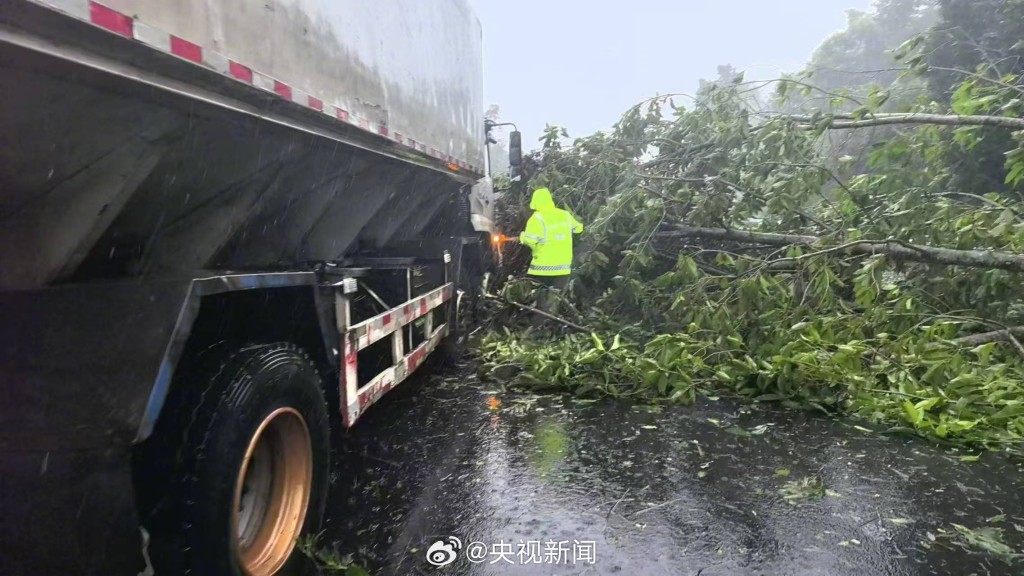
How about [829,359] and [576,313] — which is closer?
[829,359]

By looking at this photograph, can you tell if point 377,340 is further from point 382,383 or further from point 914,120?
point 914,120

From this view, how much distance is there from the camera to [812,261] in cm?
552

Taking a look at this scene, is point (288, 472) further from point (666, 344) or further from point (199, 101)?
point (666, 344)

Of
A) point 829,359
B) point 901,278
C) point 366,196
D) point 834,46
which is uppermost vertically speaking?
point 834,46

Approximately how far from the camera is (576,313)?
713 cm

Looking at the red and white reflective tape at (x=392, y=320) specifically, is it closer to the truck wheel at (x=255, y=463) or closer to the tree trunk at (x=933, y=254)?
the truck wheel at (x=255, y=463)

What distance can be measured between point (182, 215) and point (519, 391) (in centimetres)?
337

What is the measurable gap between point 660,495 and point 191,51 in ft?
10.1

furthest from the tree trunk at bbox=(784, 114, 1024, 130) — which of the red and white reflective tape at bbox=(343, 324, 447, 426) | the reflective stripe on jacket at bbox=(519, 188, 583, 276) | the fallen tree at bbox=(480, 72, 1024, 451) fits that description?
the red and white reflective tape at bbox=(343, 324, 447, 426)

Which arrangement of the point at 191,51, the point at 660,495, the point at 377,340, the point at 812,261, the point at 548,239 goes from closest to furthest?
the point at 191,51, the point at 660,495, the point at 377,340, the point at 812,261, the point at 548,239

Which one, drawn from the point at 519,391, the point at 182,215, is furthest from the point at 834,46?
the point at 182,215

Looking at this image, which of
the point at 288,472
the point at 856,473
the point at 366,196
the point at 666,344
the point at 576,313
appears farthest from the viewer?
the point at 576,313

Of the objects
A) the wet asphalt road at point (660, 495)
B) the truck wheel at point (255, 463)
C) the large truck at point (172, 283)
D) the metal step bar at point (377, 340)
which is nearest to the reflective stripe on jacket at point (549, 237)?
the metal step bar at point (377, 340)

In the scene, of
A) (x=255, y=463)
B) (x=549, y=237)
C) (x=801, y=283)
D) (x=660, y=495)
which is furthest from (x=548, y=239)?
(x=255, y=463)
